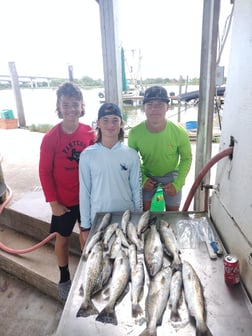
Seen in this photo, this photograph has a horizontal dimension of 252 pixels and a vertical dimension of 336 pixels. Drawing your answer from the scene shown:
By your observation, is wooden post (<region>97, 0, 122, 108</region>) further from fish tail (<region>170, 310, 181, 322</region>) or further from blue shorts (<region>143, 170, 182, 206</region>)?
fish tail (<region>170, 310, 181, 322</region>)

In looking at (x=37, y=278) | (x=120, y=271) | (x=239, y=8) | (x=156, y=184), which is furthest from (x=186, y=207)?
(x=37, y=278)

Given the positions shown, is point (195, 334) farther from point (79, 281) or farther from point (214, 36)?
point (214, 36)

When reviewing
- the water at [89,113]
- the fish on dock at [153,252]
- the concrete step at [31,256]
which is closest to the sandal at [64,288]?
the concrete step at [31,256]

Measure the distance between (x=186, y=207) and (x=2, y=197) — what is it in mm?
2666

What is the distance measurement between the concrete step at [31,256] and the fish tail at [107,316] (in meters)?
1.66

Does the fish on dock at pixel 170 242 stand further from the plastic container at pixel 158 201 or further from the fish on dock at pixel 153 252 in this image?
the plastic container at pixel 158 201

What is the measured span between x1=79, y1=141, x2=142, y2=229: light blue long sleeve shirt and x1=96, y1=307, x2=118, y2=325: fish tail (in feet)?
2.91

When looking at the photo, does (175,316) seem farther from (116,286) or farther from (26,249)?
(26,249)

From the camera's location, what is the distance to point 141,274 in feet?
3.92

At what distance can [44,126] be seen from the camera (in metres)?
9.21

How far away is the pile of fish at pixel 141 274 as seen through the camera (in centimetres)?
101

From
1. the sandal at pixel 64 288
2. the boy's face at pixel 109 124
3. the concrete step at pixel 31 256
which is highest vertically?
the boy's face at pixel 109 124

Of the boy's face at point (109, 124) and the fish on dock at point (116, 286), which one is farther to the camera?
the boy's face at point (109, 124)

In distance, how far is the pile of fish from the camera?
3.32 feet
